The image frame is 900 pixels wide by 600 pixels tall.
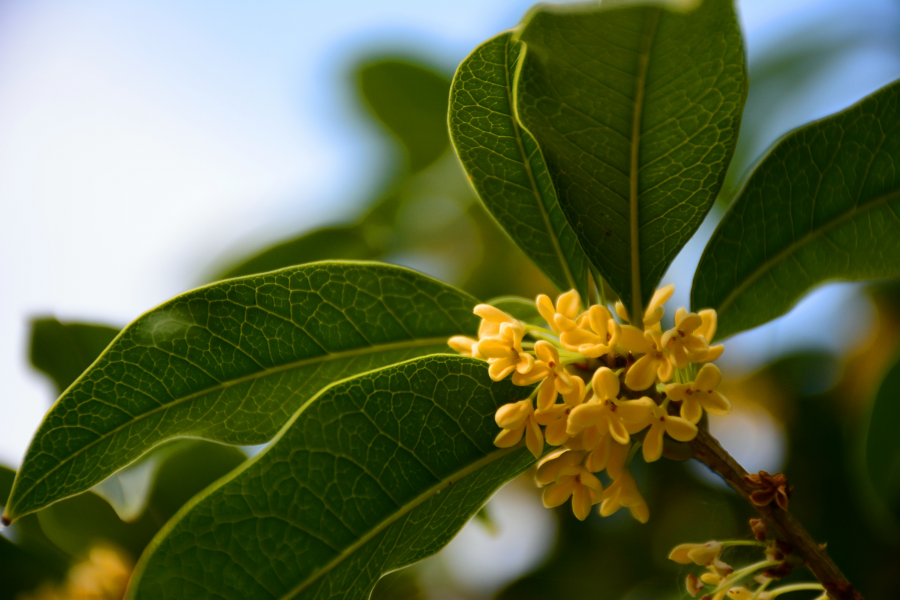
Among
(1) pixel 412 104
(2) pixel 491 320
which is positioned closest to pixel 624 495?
(2) pixel 491 320

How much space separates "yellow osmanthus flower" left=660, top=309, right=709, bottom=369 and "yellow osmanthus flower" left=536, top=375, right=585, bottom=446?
0.37 ft

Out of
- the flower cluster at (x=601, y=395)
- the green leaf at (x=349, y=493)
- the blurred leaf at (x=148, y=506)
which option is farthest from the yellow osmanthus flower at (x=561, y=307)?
the blurred leaf at (x=148, y=506)

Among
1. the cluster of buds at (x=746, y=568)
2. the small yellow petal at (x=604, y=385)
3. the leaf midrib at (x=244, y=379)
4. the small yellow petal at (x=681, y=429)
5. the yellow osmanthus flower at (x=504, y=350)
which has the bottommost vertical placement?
the cluster of buds at (x=746, y=568)

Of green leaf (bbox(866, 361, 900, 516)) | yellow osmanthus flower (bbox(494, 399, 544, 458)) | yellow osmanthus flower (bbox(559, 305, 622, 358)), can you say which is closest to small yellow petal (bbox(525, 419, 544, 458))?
yellow osmanthus flower (bbox(494, 399, 544, 458))

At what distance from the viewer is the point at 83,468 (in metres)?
0.84

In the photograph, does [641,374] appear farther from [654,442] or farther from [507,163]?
[507,163]

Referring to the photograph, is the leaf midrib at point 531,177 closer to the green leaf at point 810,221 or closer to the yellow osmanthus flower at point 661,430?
the green leaf at point 810,221

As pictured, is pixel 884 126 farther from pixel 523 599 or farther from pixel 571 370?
pixel 523 599

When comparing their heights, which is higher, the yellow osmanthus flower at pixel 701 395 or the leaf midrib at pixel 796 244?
the leaf midrib at pixel 796 244

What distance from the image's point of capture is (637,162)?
845mm

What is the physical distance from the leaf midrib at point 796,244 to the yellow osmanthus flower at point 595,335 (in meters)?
0.29

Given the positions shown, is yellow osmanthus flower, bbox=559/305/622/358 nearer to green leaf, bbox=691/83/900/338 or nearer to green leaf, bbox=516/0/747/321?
green leaf, bbox=516/0/747/321

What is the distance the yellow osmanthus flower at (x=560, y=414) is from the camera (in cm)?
76

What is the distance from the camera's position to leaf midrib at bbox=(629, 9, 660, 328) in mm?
753
